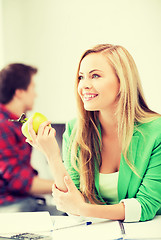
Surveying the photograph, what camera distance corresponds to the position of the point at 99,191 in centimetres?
135

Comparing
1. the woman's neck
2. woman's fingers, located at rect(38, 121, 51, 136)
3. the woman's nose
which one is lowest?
the woman's neck

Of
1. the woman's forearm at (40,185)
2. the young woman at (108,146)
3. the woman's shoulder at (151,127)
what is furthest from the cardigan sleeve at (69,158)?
the woman's forearm at (40,185)

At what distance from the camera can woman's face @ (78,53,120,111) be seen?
1.34 meters

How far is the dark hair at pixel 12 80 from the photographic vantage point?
2.12 m

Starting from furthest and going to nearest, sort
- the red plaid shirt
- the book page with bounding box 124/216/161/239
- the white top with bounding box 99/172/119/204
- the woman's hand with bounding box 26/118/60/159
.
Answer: the red plaid shirt
the white top with bounding box 99/172/119/204
the woman's hand with bounding box 26/118/60/159
the book page with bounding box 124/216/161/239

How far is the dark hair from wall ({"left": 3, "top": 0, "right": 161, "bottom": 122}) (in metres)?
0.32

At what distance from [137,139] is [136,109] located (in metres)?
0.14

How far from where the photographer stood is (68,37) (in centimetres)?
234

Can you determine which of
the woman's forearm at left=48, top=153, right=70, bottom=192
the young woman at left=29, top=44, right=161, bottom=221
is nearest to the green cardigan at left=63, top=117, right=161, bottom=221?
the young woman at left=29, top=44, right=161, bottom=221

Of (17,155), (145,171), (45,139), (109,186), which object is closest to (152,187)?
(145,171)

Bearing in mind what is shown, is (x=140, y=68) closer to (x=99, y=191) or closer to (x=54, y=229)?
(x=99, y=191)

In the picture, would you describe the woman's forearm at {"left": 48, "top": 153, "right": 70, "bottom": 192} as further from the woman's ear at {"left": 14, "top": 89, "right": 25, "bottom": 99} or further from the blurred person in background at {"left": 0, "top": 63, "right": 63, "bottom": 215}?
the woman's ear at {"left": 14, "top": 89, "right": 25, "bottom": 99}

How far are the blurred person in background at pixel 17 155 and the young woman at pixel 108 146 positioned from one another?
24.4 inches

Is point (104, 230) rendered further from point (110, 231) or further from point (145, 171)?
point (145, 171)
